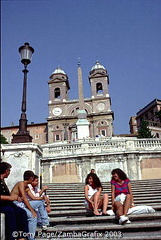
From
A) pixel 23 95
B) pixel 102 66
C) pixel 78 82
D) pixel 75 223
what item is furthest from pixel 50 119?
pixel 75 223

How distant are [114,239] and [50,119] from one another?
47872 mm

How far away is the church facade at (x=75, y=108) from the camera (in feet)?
161

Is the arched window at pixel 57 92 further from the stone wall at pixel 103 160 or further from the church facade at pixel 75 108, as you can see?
the stone wall at pixel 103 160

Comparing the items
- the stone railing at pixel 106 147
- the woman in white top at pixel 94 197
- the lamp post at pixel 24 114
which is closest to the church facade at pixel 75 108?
the stone railing at pixel 106 147

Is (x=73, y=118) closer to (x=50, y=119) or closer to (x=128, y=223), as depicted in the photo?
(x=50, y=119)

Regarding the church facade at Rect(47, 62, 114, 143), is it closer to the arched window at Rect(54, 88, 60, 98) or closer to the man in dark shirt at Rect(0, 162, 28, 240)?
the arched window at Rect(54, 88, 60, 98)

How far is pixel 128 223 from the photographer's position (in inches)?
167

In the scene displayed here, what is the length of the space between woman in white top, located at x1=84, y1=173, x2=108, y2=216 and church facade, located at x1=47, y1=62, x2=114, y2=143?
40673mm

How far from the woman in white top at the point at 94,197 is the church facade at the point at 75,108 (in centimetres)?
4067

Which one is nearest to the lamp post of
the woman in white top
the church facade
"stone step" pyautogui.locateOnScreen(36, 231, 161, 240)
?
the woman in white top

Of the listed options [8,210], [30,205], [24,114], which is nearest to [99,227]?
[30,205]

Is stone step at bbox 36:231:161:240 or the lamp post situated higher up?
the lamp post

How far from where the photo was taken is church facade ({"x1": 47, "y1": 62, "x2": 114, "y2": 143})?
161 feet

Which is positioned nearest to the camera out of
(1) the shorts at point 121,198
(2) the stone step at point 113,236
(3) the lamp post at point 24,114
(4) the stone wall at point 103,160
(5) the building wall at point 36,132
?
(2) the stone step at point 113,236
